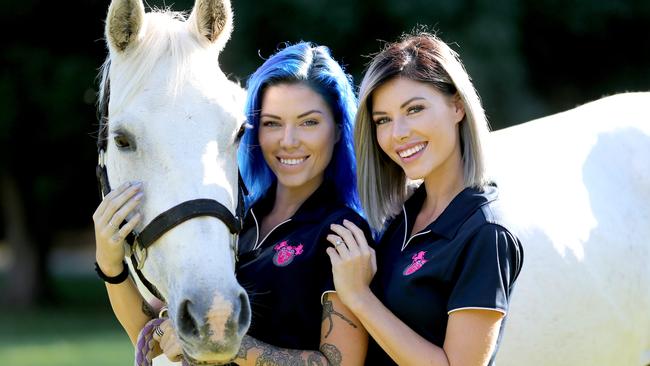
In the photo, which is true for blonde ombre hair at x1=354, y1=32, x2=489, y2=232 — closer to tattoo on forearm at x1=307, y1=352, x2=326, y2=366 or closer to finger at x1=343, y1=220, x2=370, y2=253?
finger at x1=343, y1=220, x2=370, y2=253

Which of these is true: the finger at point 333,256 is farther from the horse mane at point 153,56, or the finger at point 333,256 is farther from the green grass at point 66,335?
the green grass at point 66,335

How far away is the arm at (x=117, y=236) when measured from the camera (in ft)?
8.46

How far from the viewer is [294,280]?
283 cm

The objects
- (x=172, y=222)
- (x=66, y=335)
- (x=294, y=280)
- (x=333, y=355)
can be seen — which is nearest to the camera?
(x=172, y=222)

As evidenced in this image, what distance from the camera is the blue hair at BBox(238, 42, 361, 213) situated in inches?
120

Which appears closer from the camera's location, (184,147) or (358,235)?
(184,147)

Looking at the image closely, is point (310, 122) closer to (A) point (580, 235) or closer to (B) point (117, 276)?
(B) point (117, 276)

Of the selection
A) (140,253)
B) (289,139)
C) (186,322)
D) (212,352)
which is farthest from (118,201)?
(289,139)

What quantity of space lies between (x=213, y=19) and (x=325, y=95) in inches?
18.4

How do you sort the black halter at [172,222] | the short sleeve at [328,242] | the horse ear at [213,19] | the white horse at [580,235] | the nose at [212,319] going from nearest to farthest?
1. the nose at [212,319]
2. the black halter at [172,222]
3. the short sleeve at [328,242]
4. the horse ear at [213,19]
5. the white horse at [580,235]

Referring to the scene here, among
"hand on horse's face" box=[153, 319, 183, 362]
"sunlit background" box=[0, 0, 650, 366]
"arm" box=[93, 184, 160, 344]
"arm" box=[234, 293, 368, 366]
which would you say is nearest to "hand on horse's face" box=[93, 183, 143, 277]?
"arm" box=[93, 184, 160, 344]

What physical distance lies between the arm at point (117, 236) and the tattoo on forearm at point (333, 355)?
0.71 meters

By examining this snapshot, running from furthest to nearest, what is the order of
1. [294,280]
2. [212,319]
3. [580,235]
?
[580,235], [294,280], [212,319]

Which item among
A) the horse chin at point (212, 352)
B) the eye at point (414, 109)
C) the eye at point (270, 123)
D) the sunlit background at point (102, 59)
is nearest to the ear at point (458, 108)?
the eye at point (414, 109)
